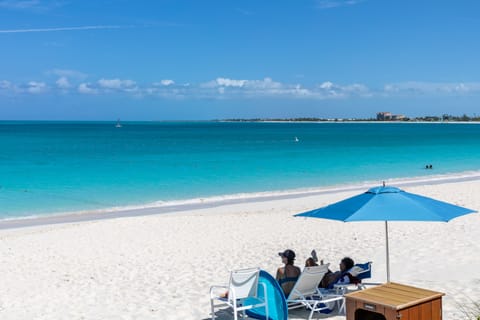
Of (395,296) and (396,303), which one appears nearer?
(396,303)

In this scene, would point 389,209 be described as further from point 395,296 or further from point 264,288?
point 264,288

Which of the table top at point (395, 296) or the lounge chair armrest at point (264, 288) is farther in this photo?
the lounge chair armrest at point (264, 288)

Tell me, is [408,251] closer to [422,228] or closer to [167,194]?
[422,228]

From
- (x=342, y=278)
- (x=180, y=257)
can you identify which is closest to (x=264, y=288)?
(x=342, y=278)

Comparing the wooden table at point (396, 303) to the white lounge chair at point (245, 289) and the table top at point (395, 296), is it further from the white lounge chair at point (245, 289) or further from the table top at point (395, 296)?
the white lounge chair at point (245, 289)

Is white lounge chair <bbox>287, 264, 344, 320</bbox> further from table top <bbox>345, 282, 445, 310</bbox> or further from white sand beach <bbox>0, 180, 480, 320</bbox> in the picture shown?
table top <bbox>345, 282, 445, 310</bbox>

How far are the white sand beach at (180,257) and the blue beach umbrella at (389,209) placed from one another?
1.27 m

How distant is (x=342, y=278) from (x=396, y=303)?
6.35ft

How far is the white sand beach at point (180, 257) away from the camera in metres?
7.98

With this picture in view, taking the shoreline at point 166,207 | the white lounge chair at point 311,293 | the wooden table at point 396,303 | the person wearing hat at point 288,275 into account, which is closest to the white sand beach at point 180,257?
the white lounge chair at point 311,293

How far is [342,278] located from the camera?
7445mm

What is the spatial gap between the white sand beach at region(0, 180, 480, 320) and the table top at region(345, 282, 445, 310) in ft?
3.82

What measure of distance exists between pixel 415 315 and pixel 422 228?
7720 mm

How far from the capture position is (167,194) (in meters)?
25.0
